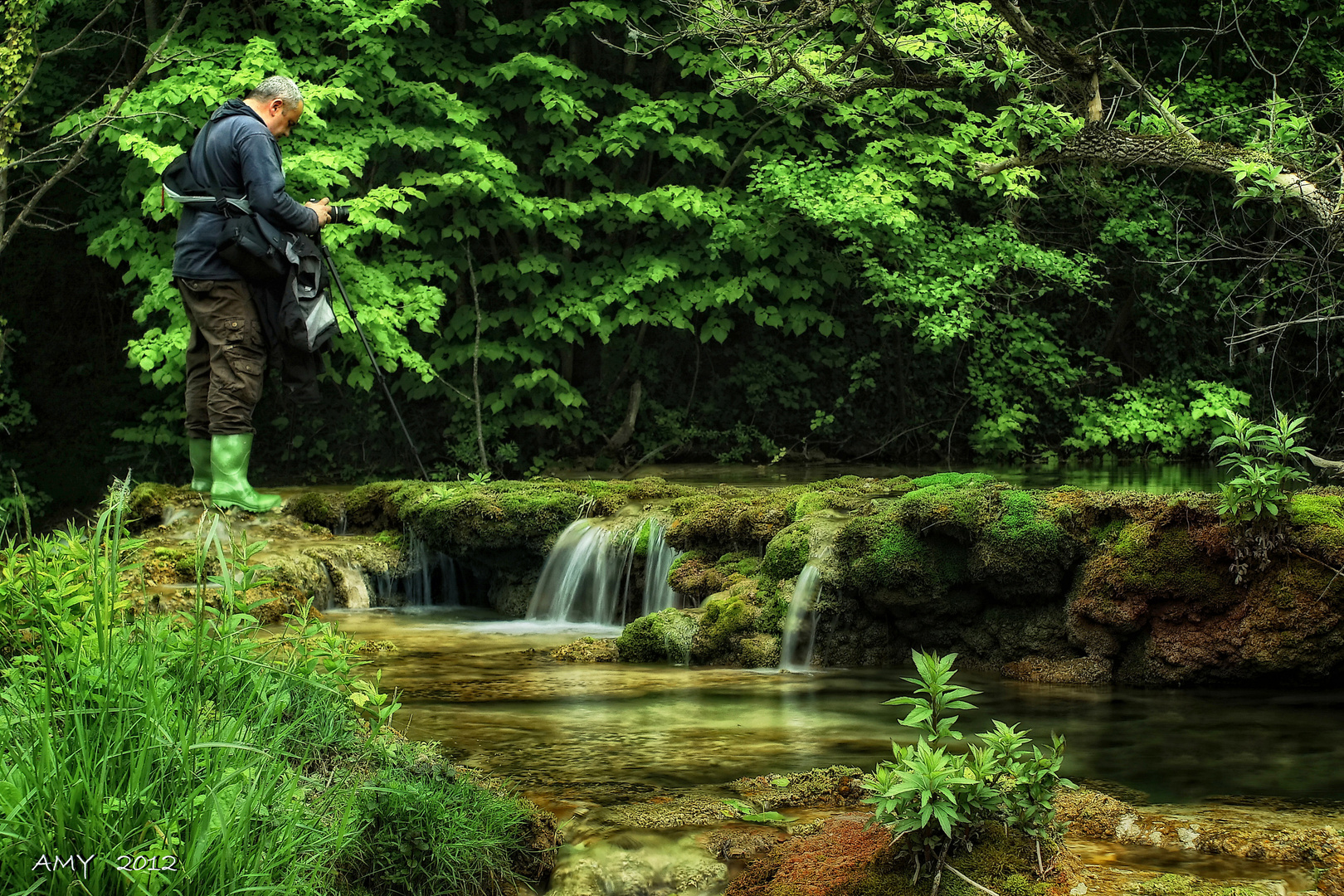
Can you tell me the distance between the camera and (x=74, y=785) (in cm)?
257

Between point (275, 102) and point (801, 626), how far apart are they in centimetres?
437

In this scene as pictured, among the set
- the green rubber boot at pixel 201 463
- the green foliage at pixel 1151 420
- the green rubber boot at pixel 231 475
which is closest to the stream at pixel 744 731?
the green rubber boot at pixel 231 475

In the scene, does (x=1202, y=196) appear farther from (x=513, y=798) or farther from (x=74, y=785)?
(x=74, y=785)

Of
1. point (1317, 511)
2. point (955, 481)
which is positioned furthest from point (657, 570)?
point (1317, 511)

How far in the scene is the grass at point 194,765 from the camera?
8.35 feet

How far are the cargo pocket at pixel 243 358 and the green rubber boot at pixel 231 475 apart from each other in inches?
9.9

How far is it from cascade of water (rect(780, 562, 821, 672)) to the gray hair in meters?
4.16

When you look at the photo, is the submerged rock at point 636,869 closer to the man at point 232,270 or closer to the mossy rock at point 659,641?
the mossy rock at point 659,641

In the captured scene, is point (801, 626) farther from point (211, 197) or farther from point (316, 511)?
point (316, 511)

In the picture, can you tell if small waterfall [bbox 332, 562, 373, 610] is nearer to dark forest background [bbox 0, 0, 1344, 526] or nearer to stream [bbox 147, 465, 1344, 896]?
stream [bbox 147, 465, 1344, 896]

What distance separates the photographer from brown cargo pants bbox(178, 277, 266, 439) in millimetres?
6562

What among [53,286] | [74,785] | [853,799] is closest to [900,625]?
[853,799]

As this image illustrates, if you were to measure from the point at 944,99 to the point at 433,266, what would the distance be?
589 cm

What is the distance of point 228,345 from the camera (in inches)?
259
